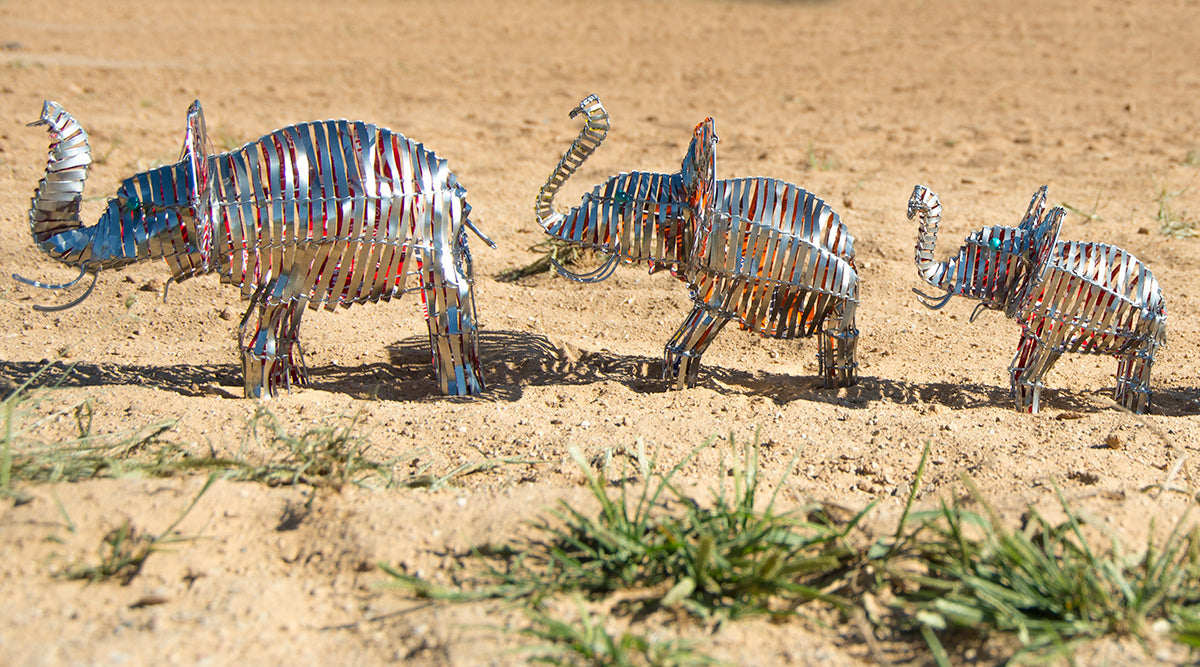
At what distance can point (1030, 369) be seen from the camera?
14.1 feet

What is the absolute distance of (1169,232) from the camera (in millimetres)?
6336

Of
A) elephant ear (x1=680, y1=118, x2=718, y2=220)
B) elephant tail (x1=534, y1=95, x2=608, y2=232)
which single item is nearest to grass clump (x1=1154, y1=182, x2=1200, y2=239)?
elephant ear (x1=680, y1=118, x2=718, y2=220)

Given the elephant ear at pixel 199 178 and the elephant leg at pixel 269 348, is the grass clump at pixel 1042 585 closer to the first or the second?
the elephant leg at pixel 269 348

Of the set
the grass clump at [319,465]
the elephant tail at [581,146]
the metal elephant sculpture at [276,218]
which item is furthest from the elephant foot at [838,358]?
the grass clump at [319,465]

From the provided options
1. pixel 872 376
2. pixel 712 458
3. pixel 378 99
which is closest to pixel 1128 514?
pixel 712 458

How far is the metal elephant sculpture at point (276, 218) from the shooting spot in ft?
12.5

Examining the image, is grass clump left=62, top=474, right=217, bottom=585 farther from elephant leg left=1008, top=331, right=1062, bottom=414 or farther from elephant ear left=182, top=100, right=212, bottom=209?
elephant leg left=1008, top=331, right=1062, bottom=414

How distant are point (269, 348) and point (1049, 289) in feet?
10.8

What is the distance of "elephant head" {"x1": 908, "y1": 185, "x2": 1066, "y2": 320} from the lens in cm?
417

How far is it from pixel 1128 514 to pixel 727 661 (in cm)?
149

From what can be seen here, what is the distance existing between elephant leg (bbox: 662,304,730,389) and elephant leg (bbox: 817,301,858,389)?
50 cm

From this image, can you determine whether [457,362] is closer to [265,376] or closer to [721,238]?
[265,376]

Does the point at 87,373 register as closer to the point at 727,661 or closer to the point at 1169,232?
the point at 727,661

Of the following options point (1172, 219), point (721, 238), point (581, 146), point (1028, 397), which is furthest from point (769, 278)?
point (1172, 219)
